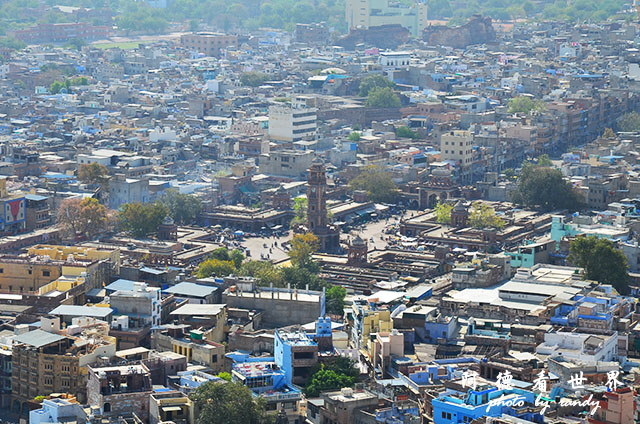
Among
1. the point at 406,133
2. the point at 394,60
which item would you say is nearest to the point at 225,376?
the point at 406,133

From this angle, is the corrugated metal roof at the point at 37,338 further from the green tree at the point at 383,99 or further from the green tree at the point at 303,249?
the green tree at the point at 383,99

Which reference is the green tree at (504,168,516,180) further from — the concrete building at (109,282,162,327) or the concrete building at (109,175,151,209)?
the concrete building at (109,282,162,327)

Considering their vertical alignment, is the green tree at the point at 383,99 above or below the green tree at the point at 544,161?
above

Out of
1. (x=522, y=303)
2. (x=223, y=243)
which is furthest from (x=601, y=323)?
(x=223, y=243)

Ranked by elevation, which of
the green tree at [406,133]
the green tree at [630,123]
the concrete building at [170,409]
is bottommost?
Result: the concrete building at [170,409]

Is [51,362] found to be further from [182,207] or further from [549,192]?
[549,192]

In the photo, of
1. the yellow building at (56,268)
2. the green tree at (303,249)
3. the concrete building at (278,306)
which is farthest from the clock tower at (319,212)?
the concrete building at (278,306)
